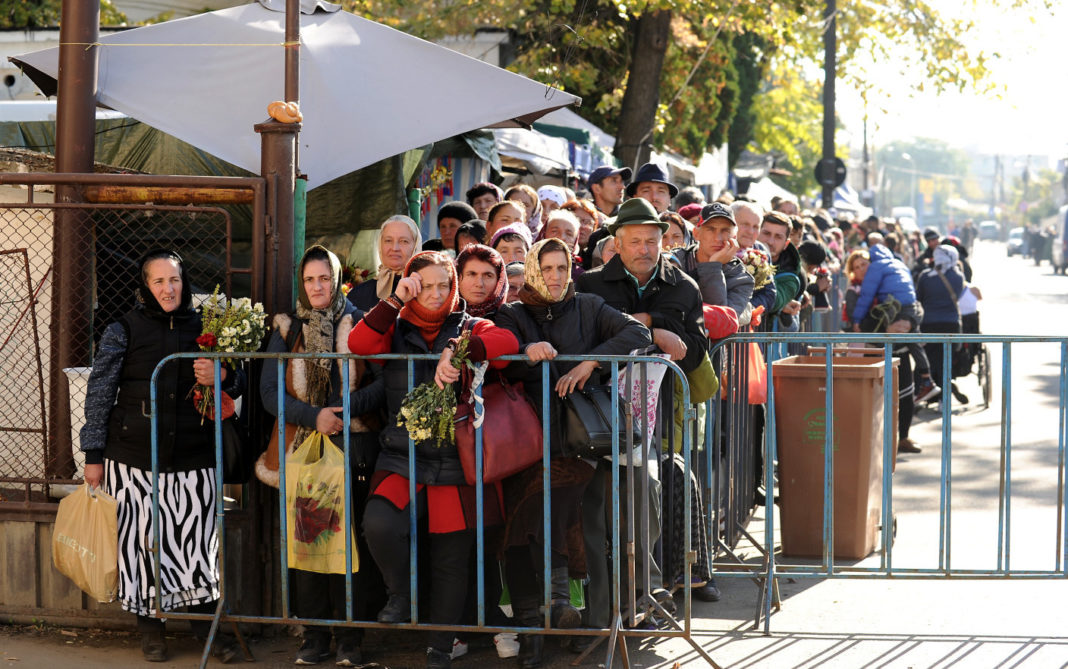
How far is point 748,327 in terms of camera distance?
760 cm

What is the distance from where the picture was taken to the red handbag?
5.20 m

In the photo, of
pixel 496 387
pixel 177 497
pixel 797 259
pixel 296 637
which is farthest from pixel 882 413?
pixel 177 497

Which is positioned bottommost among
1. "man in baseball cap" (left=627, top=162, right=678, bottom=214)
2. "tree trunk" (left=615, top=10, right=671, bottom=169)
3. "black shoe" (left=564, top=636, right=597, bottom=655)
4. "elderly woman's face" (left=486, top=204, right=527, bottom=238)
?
"black shoe" (left=564, top=636, right=597, bottom=655)

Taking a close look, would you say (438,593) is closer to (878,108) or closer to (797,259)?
(797,259)

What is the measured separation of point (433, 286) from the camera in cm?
531

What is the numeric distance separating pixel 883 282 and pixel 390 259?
21.7 feet

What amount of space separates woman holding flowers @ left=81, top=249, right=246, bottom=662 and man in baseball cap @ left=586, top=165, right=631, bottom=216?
12.8 feet

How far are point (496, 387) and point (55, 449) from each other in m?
2.47

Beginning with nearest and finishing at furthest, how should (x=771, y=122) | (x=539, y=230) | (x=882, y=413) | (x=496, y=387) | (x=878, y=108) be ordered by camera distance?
(x=496, y=387) < (x=882, y=413) < (x=539, y=230) < (x=878, y=108) < (x=771, y=122)

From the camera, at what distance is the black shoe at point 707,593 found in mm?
6598

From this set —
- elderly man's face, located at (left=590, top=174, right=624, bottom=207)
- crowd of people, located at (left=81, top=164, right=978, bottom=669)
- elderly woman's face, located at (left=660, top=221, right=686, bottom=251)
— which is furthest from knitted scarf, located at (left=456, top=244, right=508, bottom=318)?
elderly man's face, located at (left=590, top=174, right=624, bottom=207)

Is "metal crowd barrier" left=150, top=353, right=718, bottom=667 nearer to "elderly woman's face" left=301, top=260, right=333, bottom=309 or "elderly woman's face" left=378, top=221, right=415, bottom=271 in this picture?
"elderly woman's face" left=301, top=260, right=333, bottom=309

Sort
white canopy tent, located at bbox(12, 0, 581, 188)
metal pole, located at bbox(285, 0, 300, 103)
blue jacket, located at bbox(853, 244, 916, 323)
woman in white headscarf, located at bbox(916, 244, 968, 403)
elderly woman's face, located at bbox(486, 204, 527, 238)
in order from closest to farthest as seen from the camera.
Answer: metal pole, located at bbox(285, 0, 300, 103) → elderly woman's face, located at bbox(486, 204, 527, 238) → white canopy tent, located at bbox(12, 0, 581, 188) → blue jacket, located at bbox(853, 244, 916, 323) → woman in white headscarf, located at bbox(916, 244, 968, 403)

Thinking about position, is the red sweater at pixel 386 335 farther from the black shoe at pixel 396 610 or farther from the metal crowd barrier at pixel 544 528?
the black shoe at pixel 396 610
